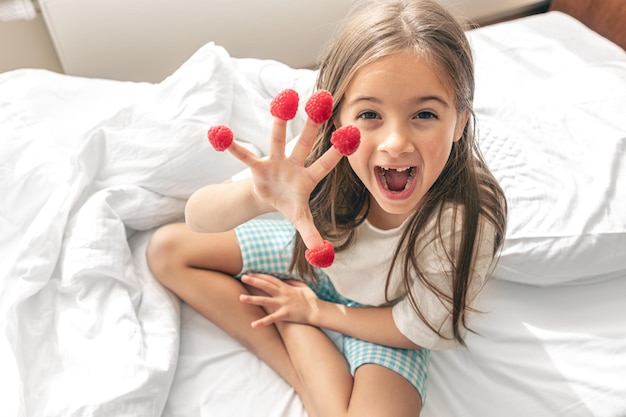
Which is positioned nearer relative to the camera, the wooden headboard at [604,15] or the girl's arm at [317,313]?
the girl's arm at [317,313]

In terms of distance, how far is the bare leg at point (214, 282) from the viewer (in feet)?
3.32

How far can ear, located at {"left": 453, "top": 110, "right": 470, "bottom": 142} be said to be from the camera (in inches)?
32.2

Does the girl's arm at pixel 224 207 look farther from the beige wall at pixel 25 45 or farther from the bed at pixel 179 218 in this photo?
the beige wall at pixel 25 45

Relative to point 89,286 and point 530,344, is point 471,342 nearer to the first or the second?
point 530,344

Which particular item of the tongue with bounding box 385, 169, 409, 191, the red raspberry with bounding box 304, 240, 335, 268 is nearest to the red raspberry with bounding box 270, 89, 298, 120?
the red raspberry with bounding box 304, 240, 335, 268

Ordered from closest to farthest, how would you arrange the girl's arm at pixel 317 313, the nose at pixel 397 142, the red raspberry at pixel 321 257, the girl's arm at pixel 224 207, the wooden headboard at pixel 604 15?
1. the red raspberry at pixel 321 257
2. the nose at pixel 397 142
3. the girl's arm at pixel 224 207
4. the girl's arm at pixel 317 313
5. the wooden headboard at pixel 604 15

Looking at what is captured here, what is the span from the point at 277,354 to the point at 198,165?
375 millimetres

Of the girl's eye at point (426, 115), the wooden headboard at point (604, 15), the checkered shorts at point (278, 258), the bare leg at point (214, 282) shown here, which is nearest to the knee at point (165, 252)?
the bare leg at point (214, 282)

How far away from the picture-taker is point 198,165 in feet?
3.72

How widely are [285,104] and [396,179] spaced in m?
0.26

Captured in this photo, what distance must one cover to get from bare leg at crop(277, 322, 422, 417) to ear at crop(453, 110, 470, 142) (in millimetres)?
379

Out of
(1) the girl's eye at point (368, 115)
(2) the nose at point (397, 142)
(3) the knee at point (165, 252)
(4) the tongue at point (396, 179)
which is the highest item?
(1) the girl's eye at point (368, 115)

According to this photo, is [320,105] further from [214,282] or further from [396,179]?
[214,282]

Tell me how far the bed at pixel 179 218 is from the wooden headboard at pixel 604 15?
20cm
